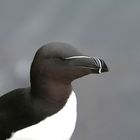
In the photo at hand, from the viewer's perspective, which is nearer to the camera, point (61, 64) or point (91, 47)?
point (61, 64)

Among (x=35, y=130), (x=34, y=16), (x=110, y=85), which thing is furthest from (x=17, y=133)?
(x=34, y=16)

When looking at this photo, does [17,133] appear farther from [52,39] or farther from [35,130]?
[52,39]

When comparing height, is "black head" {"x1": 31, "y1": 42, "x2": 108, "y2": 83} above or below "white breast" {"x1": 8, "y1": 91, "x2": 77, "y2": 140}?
above

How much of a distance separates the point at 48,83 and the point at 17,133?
0.11 metres

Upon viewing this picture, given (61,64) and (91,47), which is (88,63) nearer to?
(61,64)

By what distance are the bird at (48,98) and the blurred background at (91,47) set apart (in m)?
0.36

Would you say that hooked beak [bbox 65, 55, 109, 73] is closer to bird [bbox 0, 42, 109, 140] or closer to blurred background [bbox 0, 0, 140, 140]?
bird [bbox 0, 42, 109, 140]

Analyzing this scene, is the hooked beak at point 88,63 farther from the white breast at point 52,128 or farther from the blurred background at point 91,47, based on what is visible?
the blurred background at point 91,47

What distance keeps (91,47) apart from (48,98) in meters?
0.52

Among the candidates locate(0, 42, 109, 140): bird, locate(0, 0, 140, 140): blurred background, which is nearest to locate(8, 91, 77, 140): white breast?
locate(0, 42, 109, 140): bird

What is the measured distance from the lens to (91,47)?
54.4 inches

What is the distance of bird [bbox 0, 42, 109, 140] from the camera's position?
856 mm

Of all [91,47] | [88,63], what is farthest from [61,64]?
[91,47]

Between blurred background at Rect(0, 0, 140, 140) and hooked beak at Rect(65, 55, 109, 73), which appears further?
blurred background at Rect(0, 0, 140, 140)
